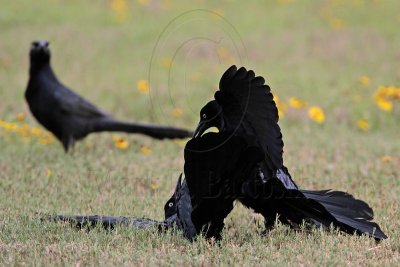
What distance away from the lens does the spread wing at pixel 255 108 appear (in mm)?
4184

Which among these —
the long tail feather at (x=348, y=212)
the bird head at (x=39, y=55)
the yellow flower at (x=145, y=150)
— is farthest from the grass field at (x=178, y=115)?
the bird head at (x=39, y=55)

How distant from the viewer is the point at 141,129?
7.70 metres

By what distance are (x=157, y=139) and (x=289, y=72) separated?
417cm

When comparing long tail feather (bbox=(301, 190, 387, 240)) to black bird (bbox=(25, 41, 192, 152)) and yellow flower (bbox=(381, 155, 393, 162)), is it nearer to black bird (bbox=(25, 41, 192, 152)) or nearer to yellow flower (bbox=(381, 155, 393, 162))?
yellow flower (bbox=(381, 155, 393, 162))

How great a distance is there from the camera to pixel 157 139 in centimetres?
784

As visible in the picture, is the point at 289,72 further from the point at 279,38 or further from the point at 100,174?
the point at 100,174

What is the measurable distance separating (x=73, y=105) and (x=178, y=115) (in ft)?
6.38

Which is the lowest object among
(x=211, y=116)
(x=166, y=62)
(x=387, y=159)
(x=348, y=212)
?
(x=348, y=212)

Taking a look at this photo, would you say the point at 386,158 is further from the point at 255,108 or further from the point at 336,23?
the point at 336,23

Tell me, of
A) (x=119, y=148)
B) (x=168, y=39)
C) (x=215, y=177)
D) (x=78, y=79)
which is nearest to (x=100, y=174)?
(x=119, y=148)

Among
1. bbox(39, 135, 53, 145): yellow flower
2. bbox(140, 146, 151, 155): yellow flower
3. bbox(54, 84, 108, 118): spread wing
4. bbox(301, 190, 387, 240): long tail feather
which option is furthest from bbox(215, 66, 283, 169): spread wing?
bbox(39, 135, 53, 145): yellow flower

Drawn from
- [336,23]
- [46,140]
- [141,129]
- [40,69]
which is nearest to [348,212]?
[141,129]

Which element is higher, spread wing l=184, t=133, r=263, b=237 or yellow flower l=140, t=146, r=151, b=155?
yellow flower l=140, t=146, r=151, b=155

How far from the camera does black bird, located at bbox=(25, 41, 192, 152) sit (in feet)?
25.2
